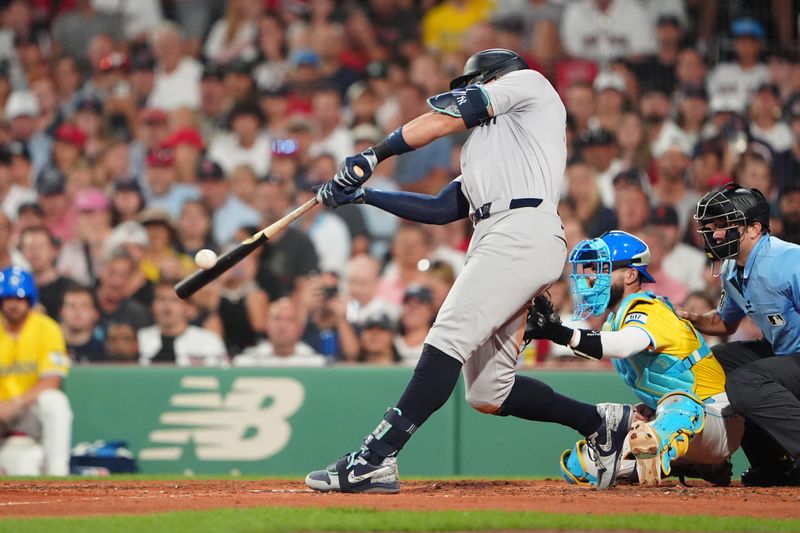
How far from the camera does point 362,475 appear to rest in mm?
5020

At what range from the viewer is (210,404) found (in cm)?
831

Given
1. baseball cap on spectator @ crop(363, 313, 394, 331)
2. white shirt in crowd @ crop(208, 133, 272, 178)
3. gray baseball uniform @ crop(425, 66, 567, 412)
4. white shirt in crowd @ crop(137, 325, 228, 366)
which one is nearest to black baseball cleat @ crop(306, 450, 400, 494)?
gray baseball uniform @ crop(425, 66, 567, 412)

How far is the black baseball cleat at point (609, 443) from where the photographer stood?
5.52 metres

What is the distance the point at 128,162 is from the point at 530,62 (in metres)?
3.90

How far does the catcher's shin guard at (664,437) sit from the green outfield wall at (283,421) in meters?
2.51

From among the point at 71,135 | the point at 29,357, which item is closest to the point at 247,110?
the point at 71,135

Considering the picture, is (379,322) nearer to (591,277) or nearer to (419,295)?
(419,295)

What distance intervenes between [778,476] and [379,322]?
136 inches

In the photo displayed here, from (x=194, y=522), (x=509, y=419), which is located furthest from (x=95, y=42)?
(x=194, y=522)

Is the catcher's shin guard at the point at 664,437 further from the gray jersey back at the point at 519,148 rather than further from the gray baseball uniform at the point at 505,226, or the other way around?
the gray jersey back at the point at 519,148

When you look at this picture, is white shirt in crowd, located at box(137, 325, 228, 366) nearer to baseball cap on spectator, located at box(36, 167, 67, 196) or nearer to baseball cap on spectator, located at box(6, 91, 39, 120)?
baseball cap on spectator, located at box(36, 167, 67, 196)

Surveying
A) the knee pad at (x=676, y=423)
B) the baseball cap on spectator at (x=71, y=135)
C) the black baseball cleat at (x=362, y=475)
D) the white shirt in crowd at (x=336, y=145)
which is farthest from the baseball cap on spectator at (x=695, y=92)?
the black baseball cleat at (x=362, y=475)

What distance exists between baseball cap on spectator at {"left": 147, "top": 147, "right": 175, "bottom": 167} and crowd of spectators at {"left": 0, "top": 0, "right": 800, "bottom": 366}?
1.0 inches

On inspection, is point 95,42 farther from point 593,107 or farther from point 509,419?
point 509,419
